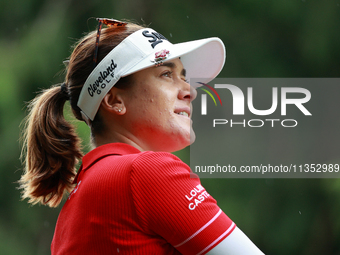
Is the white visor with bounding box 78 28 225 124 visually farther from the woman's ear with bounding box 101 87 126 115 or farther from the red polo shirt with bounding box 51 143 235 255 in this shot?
the red polo shirt with bounding box 51 143 235 255

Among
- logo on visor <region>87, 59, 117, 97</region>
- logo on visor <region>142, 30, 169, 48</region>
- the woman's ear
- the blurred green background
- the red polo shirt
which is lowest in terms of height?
the blurred green background

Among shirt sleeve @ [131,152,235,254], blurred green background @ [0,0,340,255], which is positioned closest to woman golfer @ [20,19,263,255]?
shirt sleeve @ [131,152,235,254]

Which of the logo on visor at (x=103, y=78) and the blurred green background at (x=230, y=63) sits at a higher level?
the logo on visor at (x=103, y=78)

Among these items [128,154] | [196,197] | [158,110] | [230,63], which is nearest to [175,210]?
[196,197]

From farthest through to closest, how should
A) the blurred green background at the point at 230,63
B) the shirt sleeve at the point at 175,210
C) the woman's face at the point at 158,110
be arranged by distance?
the blurred green background at the point at 230,63 → the woman's face at the point at 158,110 → the shirt sleeve at the point at 175,210

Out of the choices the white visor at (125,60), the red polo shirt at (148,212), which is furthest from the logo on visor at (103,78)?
the red polo shirt at (148,212)

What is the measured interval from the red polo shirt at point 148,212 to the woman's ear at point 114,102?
0.27 m

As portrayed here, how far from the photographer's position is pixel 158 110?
1116mm

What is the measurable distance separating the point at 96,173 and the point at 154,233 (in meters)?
0.19

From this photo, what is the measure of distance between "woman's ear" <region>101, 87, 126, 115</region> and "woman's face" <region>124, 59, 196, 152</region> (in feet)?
0.05

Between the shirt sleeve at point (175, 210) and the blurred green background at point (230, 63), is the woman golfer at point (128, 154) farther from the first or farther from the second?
the blurred green background at point (230, 63)

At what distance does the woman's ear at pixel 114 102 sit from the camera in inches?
44.5

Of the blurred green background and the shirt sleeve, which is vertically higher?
the shirt sleeve

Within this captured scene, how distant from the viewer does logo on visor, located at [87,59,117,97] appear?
1124 mm
